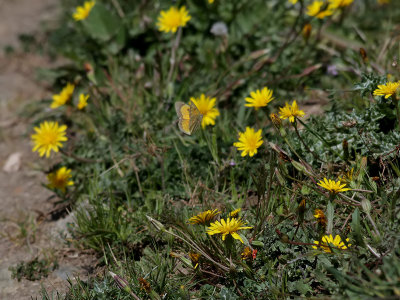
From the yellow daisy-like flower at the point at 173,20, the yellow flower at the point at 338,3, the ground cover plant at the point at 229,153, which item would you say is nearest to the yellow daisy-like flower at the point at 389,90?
the ground cover plant at the point at 229,153

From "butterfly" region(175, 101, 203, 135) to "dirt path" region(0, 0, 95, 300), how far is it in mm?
972

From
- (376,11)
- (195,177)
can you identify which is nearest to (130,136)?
(195,177)

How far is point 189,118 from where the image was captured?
7.88 ft

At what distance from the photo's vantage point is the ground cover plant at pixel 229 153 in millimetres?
1979

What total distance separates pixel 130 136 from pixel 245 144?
999 millimetres

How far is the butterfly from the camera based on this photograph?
2.39 metres

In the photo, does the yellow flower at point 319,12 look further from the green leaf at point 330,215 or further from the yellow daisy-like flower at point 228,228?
the yellow daisy-like flower at point 228,228

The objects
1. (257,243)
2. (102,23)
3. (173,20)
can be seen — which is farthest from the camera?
(102,23)

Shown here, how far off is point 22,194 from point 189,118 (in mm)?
1577

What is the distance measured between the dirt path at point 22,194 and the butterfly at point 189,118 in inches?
38.3

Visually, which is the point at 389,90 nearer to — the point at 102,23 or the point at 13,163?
the point at 102,23

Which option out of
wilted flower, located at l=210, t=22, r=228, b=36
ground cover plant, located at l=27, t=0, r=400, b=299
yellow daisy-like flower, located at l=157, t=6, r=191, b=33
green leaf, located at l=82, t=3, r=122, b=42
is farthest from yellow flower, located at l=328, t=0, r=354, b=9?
green leaf, located at l=82, t=3, r=122, b=42

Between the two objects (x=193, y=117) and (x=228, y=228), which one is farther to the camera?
(x=193, y=117)

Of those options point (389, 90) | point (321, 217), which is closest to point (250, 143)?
point (321, 217)
